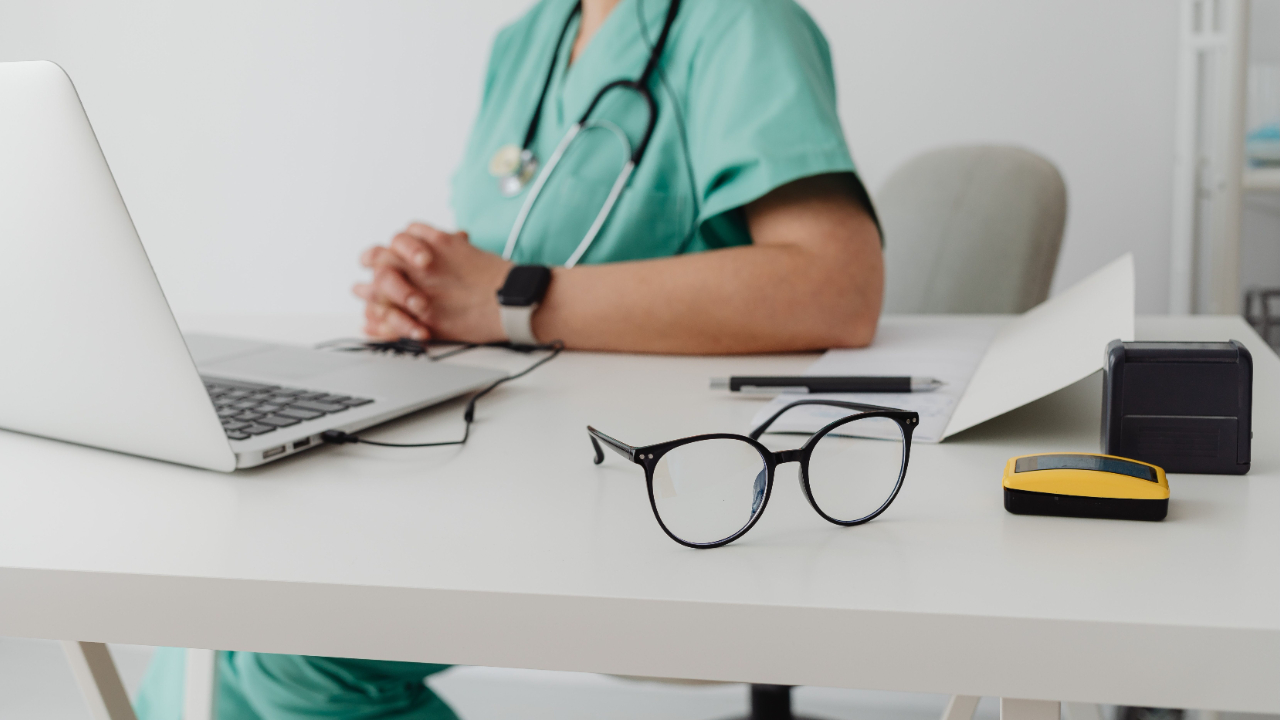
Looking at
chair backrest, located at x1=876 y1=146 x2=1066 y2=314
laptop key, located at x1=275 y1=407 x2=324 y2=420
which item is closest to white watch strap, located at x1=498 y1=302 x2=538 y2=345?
laptop key, located at x1=275 y1=407 x2=324 y2=420

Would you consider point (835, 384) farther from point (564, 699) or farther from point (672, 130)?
point (564, 699)

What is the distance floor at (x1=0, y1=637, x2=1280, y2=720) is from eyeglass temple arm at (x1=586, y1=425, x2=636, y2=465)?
1080 millimetres

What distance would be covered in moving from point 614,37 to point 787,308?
40 centimetres

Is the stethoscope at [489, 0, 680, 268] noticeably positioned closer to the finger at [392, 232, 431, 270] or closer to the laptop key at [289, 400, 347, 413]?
the finger at [392, 232, 431, 270]

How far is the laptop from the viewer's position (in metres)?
0.34

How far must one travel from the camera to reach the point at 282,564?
0.30m

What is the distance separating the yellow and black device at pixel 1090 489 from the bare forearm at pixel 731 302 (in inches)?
14.6

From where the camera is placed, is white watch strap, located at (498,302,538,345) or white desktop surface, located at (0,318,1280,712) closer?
white desktop surface, located at (0,318,1280,712)

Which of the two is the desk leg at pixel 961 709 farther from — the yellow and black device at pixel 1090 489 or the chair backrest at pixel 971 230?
the chair backrest at pixel 971 230

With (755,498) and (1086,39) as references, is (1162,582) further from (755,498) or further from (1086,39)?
(1086,39)

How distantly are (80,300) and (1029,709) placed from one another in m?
0.39

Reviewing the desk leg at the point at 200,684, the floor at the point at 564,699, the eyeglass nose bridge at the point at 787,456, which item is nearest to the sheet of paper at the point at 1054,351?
the eyeglass nose bridge at the point at 787,456

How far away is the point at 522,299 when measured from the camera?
2.39 feet

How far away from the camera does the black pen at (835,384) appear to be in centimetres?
52
